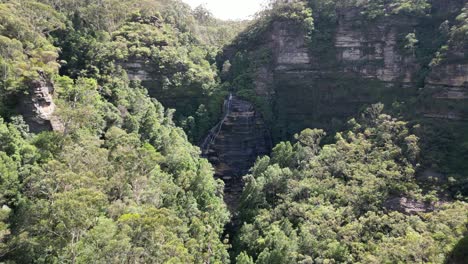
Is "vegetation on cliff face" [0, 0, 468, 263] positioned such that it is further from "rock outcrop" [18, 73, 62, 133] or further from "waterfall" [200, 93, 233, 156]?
"waterfall" [200, 93, 233, 156]

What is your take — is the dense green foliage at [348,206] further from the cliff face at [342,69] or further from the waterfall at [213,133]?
the waterfall at [213,133]

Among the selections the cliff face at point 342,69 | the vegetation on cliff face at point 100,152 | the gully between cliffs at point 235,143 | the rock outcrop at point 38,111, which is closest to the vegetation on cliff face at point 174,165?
the vegetation on cliff face at point 100,152

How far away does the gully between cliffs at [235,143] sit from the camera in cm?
4381

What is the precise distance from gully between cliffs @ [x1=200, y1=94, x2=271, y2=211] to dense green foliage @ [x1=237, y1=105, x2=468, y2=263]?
596 centimetres

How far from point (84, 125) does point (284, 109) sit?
1012 inches

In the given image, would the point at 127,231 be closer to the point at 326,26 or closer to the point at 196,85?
the point at 196,85

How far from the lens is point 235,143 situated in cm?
4519

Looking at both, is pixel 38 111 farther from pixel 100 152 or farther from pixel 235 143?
pixel 235 143

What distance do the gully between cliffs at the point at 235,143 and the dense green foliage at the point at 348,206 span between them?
5.96m

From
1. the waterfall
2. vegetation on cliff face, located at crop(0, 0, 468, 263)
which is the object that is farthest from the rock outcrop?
the waterfall

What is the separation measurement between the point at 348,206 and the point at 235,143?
18705 mm

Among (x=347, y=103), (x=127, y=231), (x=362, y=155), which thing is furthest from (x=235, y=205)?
(x=127, y=231)

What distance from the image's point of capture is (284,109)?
48219 mm

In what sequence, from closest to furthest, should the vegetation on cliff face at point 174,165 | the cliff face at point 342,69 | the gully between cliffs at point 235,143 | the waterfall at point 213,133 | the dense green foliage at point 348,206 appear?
1. the vegetation on cliff face at point 174,165
2. the dense green foliage at point 348,206
3. the cliff face at point 342,69
4. the gully between cliffs at point 235,143
5. the waterfall at point 213,133
